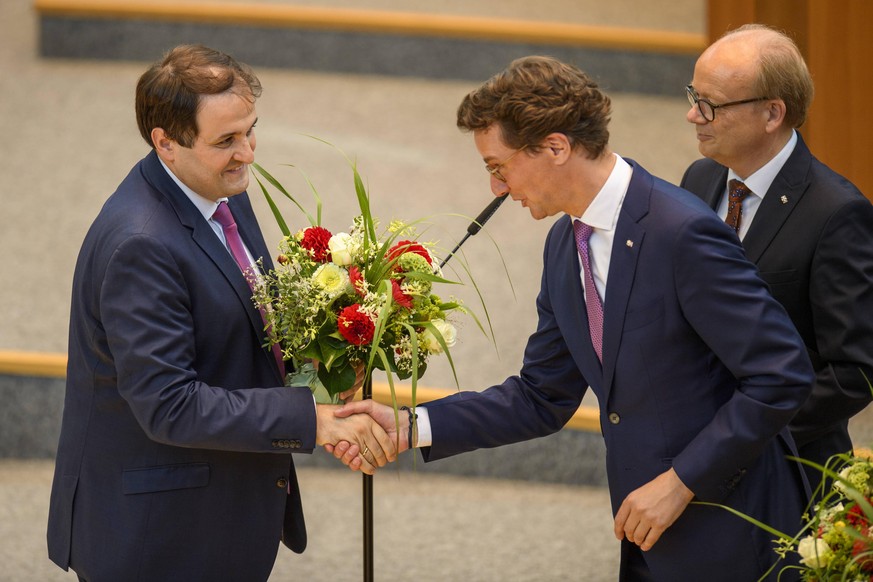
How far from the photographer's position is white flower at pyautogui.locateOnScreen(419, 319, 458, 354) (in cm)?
214

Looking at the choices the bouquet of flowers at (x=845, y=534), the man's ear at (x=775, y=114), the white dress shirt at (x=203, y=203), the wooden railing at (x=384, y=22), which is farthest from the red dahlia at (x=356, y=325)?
the wooden railing at (x=384, y=22)

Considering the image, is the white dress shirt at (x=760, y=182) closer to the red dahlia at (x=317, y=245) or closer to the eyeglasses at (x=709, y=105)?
the eyeglasses at (x=709, y=105)

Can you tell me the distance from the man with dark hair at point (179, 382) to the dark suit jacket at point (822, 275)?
0.88 m

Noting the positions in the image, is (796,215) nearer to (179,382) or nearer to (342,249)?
(342,249)

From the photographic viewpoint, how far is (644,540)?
75.7 inches

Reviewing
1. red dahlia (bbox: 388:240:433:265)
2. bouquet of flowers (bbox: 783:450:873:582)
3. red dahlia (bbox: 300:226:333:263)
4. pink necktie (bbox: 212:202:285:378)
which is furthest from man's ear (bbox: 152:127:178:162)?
bouquet of flowers (bbox: 783:450:873:582)

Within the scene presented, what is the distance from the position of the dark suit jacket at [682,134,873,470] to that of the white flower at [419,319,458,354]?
0.66 meters

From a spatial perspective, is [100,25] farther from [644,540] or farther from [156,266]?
[644,540]

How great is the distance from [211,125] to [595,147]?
0.69 metres

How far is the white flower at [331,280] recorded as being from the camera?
2.07 metres

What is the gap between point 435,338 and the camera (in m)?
2.15

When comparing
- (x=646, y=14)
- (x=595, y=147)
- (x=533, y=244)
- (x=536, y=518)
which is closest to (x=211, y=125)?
(x=595, y=147)

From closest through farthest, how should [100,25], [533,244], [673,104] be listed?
[533,244], [673,104], [100,25]

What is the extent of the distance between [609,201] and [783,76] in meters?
0.64
